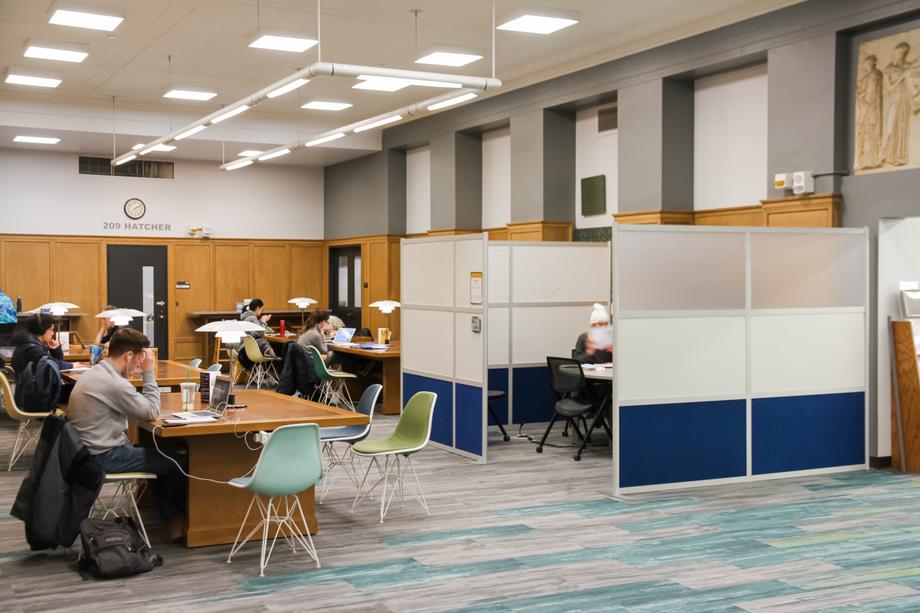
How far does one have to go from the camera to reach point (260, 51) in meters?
11.2

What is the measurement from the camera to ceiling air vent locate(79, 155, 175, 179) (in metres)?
16.9

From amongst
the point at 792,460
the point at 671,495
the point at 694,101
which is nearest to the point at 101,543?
the point at 671,495

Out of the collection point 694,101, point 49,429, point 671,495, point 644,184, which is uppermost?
point 694,101

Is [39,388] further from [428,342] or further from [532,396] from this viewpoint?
[532,396]

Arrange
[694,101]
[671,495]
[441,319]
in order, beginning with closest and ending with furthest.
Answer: [671,495], [441,319], [694,101]

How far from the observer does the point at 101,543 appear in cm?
532

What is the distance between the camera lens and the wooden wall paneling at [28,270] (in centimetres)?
1634

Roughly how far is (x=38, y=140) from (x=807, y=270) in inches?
483

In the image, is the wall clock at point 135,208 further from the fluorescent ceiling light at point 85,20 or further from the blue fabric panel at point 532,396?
the blue fabric panel at point 532,396

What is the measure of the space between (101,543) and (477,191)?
32.1ft

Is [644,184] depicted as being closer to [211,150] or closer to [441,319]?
[441,319]

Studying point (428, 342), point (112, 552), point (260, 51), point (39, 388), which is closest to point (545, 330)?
point (428, 342)

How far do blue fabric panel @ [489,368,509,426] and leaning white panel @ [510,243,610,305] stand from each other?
2.58 feet

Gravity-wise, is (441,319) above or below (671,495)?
above
